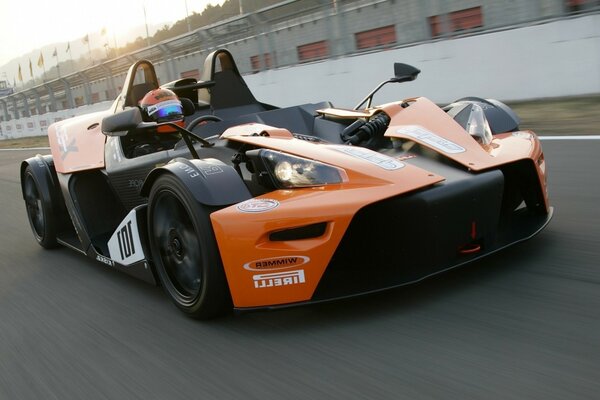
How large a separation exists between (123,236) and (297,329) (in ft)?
4.09

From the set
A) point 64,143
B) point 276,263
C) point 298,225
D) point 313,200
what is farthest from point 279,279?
point 64,143

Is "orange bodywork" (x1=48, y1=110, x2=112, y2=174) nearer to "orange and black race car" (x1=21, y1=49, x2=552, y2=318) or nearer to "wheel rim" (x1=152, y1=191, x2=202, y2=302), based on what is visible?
"orange and black race car" (x1=21, y1=49, x2=552, y2=318)

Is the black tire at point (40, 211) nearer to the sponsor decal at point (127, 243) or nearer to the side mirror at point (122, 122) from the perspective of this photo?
the sponsor decal at point (127, 243)

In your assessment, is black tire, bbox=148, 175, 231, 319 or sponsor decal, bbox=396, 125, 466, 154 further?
sponsor decal, bbox=396, 125, 466, 154

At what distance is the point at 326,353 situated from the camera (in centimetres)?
235

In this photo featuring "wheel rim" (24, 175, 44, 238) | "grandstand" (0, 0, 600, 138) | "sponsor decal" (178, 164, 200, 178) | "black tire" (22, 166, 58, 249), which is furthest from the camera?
"grandstand" (0, 0, 600, 138)

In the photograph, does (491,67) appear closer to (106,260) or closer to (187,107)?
(187,107)

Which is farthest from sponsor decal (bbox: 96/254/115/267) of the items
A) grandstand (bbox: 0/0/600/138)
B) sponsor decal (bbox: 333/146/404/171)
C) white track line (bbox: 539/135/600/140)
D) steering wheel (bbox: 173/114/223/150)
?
grandstand (bbox: 0/0/600/138)

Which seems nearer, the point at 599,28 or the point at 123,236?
the point at 123,236

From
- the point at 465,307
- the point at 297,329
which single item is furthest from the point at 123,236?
the point at 465,307

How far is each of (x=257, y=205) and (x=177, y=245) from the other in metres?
0.61

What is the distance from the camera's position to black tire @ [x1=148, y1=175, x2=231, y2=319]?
2666mm

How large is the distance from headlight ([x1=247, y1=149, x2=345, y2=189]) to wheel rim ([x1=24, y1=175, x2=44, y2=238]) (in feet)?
8.52

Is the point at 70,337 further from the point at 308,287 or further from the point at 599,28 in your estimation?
the point at 599,28
